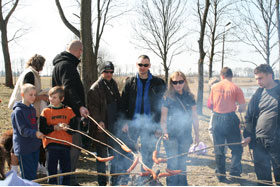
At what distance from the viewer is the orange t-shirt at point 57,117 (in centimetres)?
322

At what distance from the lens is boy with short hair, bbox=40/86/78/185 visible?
3203 millimetres

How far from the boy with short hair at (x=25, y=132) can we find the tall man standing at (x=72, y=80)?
0.43 metres

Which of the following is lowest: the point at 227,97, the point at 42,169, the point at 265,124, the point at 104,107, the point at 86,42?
the point at 42,169

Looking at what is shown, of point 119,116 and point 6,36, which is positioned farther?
point 6,36

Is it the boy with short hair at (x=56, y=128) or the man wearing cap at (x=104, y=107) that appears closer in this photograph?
the boy with short hair at (x=56, y=128)

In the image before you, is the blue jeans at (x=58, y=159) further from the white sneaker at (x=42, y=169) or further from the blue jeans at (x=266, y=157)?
the blue jeans at (x=266, y=157)

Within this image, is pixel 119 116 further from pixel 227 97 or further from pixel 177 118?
pixel 227 97

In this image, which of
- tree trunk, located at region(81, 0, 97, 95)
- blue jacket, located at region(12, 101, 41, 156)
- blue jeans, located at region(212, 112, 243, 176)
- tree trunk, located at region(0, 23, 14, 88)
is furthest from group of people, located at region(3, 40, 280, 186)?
tree trunk, located at region(0, 23, 14, 88)

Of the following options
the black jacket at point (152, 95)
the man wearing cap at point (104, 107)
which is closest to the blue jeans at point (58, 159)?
the man wearing cap at point (104, 107)

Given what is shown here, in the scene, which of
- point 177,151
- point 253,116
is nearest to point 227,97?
point 253,116

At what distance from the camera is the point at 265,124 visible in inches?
127

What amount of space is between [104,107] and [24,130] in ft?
3.77

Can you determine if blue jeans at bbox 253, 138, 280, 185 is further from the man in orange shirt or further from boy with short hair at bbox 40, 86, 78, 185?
boy with short hair at bbox 40, 86, 78, 185

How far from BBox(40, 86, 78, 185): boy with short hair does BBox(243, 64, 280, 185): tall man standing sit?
256cm
